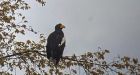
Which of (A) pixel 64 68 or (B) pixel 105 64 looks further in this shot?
(A) pixel 64 68

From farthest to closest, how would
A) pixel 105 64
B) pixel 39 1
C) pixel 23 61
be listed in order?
pixel 39 1 < pixel 23 61 < pixel 105 64

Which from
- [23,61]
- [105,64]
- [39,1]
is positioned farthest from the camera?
[39,1]

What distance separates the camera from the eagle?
15.9 metres

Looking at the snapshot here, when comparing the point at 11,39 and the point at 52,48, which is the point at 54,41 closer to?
the point at 52,48

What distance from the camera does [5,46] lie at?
56.6ft

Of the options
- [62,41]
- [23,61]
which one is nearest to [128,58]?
[62,41]

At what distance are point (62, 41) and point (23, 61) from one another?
174 centimetres

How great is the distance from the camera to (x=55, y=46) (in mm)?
16391

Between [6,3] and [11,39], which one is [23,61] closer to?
[11,39]

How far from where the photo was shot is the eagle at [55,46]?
15859 millimetres

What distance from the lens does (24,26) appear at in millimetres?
17250

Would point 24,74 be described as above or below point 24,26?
below

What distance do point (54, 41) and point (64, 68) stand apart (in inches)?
55.3

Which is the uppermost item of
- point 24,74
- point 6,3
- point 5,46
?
point 6,3
